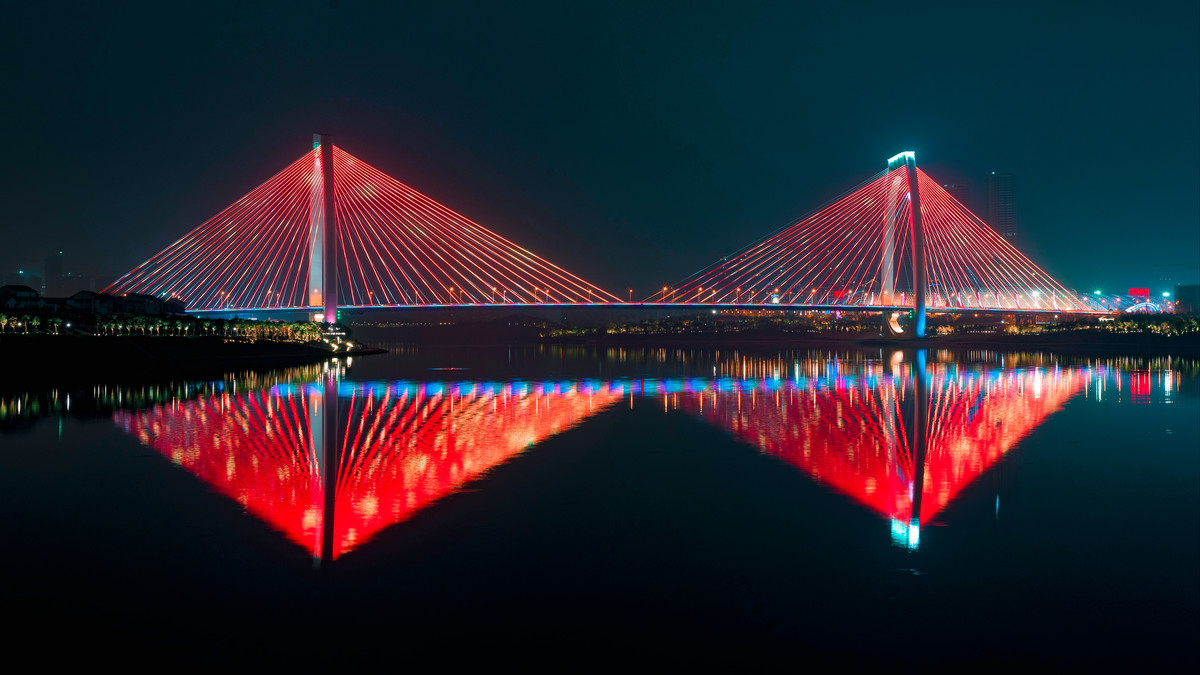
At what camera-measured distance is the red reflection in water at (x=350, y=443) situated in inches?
297

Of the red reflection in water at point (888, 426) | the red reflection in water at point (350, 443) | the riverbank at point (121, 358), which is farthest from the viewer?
the riverbank at point (121, 358)

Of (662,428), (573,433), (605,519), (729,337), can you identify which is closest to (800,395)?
(662,428)

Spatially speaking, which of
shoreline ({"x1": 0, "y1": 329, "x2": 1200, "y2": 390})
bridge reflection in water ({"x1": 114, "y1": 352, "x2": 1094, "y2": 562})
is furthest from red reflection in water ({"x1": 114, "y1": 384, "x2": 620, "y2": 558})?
shoreline ({"x1": 0, "y1": 329, "x2": 1200, "y2": 390})

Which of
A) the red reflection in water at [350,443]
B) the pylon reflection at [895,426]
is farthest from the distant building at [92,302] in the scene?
the pylon reflection at [895,426]

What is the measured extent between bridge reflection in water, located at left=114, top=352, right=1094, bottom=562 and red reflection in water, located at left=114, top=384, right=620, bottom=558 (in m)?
0.03

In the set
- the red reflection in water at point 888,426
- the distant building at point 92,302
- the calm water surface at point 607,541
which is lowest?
the calm water surface at point 607,541

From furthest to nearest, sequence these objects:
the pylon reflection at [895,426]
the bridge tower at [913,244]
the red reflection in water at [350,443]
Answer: the bridge tower at [913,244] < the pylon reflection at [895,426] < the red reflection in water at [350,443]

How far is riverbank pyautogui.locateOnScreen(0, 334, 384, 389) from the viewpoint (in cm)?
2758

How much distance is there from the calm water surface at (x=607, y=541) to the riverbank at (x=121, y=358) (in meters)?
16.0

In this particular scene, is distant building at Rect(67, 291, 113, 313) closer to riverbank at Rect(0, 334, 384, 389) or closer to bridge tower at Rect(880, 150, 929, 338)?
riverbank at Rect(0, 334, 384, 389)

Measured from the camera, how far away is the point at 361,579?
5445 millimetres

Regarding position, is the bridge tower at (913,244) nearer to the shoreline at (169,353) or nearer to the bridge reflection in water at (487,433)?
the shoreline at (169,353)

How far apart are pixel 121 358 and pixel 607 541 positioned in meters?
32.4

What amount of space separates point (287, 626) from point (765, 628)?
272cm
